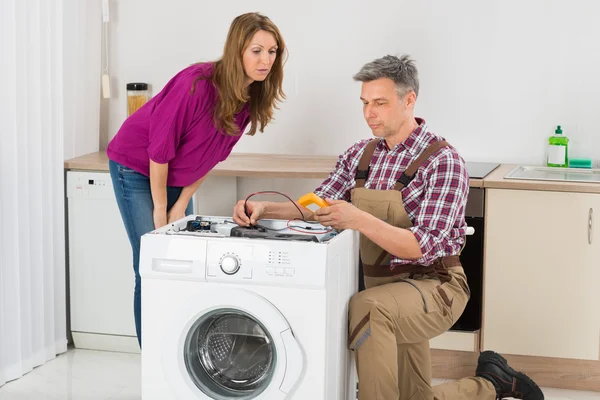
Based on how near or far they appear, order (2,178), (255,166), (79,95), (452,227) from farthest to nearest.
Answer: (79,95) < (255,166) < (2,178) < (452,227)

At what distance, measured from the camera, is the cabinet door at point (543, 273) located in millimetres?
3244

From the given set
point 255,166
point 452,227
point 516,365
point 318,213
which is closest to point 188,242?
point 318,213

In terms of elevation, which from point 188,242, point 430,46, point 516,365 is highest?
point 430,46

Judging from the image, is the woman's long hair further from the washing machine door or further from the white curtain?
the white curtain

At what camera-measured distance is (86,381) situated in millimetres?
3383

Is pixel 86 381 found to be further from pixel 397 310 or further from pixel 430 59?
pixel 430 59

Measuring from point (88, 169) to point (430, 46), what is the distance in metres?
1.56

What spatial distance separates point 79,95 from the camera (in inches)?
150

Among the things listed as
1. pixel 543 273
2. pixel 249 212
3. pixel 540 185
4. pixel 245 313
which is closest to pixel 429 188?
pixel 249 212

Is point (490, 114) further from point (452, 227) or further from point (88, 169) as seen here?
point (88, 169)

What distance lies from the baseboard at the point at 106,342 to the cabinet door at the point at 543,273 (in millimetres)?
1488

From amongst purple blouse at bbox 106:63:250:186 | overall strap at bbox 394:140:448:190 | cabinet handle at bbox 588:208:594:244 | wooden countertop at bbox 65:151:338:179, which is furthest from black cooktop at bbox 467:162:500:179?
purple blouse at bbox 106:63:250:186

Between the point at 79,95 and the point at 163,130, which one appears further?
the point at 79,95

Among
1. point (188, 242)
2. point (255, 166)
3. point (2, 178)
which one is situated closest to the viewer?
point (188, 242)
